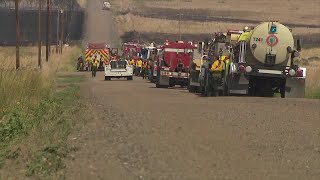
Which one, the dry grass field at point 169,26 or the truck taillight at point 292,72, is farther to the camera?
the dry grass field at point 169,26

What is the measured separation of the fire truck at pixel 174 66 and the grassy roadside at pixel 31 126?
15125mm

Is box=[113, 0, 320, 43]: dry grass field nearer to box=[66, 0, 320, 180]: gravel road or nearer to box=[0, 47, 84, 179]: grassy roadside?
box=[0, 47, 84, 179]: grassy roadside

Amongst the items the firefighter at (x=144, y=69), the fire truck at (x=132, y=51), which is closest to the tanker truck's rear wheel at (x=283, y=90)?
the firefighter at (x=144, y=69)

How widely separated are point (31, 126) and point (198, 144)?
4.31 metres

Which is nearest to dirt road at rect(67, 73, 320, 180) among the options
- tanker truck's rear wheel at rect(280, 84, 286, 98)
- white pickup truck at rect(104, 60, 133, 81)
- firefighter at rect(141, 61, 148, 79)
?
tanker truck's rear wheel at rect(280, 84, 286, 98)

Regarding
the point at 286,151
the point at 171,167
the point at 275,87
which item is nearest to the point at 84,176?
the point at 171,167

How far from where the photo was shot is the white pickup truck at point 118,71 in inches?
2168

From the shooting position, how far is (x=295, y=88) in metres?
29.2

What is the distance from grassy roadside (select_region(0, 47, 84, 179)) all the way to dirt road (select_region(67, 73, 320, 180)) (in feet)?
1.53

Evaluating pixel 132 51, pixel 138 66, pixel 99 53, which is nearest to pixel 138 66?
pixel 138 66

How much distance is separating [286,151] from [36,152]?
14.9 feet

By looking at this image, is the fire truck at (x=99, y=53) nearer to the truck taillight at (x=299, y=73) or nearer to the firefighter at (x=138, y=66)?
the firefighter at (x=138, y=66)

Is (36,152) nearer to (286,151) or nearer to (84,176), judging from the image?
(84,176)

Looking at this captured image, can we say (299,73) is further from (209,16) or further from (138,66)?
(209,16)
